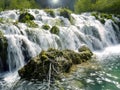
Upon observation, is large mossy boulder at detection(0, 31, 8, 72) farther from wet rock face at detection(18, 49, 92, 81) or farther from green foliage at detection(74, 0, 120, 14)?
green foliage at detection(74, 0, 120, 14)

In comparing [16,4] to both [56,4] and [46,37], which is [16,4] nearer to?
[56,4]

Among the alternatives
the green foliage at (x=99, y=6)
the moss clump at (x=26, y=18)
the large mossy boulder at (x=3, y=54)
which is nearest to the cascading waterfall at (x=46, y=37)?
the large mossy boulder at (x=3, y=54)

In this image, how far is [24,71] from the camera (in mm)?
21562

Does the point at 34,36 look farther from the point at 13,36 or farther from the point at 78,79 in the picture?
the point at 78,79

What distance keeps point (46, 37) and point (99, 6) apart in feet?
156

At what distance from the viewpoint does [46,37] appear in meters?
30.7

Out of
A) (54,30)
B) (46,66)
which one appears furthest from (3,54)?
(54,30)

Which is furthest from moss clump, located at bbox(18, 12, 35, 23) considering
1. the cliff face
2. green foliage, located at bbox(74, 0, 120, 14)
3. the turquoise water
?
the cliff face

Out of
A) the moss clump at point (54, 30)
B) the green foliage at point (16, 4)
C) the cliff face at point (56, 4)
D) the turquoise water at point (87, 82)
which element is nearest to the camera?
the turquoise water at point (87, 82)

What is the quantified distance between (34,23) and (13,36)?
7.53 meters

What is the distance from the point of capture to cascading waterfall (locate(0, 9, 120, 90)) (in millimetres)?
25828

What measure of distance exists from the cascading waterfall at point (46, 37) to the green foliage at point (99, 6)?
2093 cm

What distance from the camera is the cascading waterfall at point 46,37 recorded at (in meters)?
25.8

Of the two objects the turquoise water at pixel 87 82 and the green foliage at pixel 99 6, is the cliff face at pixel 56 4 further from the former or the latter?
the turquoise water at pixel 87 82
